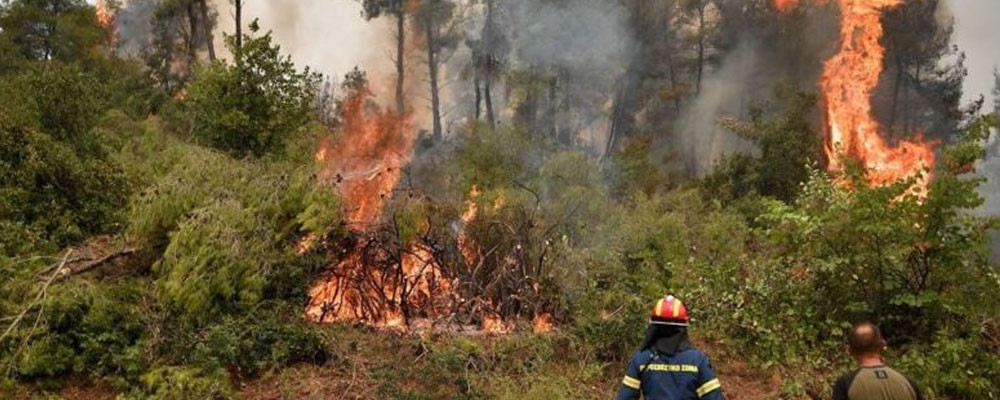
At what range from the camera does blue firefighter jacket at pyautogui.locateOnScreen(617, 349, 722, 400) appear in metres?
4.48

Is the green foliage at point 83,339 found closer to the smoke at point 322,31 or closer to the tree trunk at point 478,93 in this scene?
the tree trunk at point 478,93

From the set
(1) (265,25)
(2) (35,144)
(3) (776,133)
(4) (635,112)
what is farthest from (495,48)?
(2) (35,144)

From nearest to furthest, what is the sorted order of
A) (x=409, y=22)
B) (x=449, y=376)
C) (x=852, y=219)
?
(x=449, y=376), (x=852, y=219), (x=409, y=22)

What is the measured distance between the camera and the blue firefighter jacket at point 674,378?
4.48m

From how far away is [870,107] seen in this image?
27719 mm

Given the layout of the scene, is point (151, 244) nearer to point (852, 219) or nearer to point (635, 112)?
point (852, 219)

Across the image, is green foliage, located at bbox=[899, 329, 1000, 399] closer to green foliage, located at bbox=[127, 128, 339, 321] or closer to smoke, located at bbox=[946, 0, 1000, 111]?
green foliage, located at bbox=[127, 128, 339, 321]

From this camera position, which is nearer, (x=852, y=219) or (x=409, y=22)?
(x=852, y=219)

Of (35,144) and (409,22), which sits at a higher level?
(409,22)

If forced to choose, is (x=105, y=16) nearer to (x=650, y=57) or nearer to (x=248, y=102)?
(x=650, y=57)

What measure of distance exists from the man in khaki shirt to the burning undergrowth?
581 cm

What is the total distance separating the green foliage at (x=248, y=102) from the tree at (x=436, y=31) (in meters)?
19.9

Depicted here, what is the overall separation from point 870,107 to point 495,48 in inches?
659

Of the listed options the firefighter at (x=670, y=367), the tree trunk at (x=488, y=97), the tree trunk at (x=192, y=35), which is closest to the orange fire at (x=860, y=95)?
the tree trunk at (x=488, y=97)
